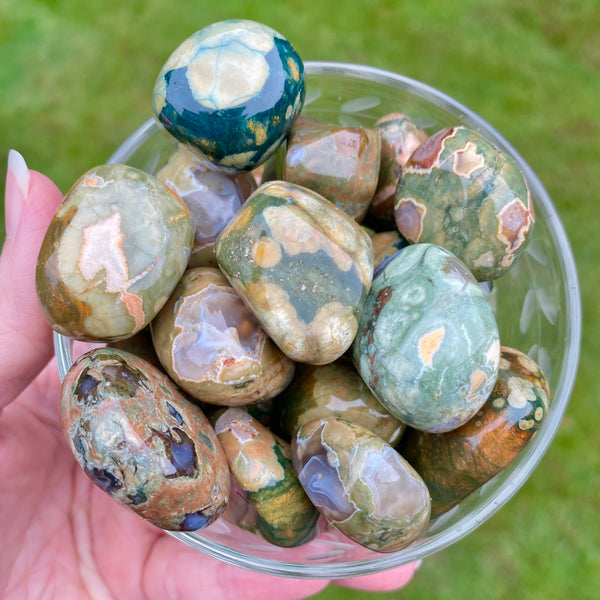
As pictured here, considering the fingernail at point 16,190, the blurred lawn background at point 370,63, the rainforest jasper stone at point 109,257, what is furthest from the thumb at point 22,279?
the blurred lawn background at point 370,63

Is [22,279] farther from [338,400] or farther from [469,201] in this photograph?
[469,201]

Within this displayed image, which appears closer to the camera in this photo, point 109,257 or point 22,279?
point 109,257

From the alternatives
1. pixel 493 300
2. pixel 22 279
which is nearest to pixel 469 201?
pixel 493 300

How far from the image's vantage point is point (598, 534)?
1.08 meters

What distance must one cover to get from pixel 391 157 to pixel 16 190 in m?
0.42

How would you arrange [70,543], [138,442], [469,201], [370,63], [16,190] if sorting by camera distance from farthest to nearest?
[370,63] → [70,543] → [16,190] → [469,201] → [138,442]

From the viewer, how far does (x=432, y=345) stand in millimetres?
498

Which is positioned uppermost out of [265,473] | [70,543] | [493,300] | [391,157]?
[391,157]

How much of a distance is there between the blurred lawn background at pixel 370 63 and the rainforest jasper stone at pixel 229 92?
775 mm

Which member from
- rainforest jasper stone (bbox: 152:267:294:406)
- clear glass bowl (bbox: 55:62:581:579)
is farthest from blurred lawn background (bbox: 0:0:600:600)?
rainforest jasper stone (bbox: 152:267:294:406)

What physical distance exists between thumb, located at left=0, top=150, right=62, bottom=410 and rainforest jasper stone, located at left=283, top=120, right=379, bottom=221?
0.87ft

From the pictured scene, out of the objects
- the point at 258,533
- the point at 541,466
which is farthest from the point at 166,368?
the point at 541,466

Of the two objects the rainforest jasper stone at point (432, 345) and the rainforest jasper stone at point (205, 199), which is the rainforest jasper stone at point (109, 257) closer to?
the rainforest jasper stone at point (205, 199)

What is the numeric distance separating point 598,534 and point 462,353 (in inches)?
32.0
